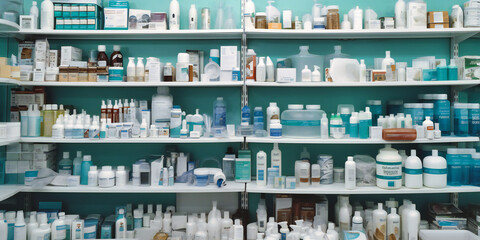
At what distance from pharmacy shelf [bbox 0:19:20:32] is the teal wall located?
407 mm

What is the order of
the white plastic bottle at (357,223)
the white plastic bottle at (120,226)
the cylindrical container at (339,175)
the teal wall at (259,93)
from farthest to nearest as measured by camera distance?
the teal wall at (259,93), the cylindrical container at (339,175), the white plastic bottle at (120,226), the white plastic bottle at (357,223)

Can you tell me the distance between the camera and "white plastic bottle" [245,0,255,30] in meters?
2.96

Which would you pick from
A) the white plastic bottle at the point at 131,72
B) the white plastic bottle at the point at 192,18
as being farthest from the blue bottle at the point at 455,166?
the white plastic bottle at the point at 131,72

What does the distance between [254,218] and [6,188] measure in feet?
6.83

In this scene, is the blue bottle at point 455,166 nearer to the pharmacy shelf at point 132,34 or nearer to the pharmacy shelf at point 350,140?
the pharmacy shelf at point 350,140

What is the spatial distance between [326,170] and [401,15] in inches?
57.3

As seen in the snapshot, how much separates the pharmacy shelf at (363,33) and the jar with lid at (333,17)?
7cm

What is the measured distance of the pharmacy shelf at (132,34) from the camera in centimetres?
294

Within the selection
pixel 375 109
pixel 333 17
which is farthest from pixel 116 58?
pixel 375 109

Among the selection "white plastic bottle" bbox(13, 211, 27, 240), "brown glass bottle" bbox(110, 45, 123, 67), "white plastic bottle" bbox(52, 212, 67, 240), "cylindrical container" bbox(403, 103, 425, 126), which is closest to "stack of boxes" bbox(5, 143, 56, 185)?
"white plastic bottle" bbox(13, 211, 27, 240)

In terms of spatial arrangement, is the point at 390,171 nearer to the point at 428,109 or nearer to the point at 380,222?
the point at 380,222

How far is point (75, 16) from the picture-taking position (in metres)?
3.02

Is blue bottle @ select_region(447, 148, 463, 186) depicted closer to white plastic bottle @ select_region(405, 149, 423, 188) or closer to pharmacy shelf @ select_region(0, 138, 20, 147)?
white plastic bottle @ select_region(405, 149, 423, 188)

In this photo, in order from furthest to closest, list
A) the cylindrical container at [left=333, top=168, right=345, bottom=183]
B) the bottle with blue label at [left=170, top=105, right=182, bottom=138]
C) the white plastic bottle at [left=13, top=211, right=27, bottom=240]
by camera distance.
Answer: the cylindrical container at [left=333, top=168, right=345, bottom=183]
the bottle with blue label at [left=170, top=105, right=182, bottom=138]
the white plastic bottle at [left=13, top=211, right=27, bottom=240]
